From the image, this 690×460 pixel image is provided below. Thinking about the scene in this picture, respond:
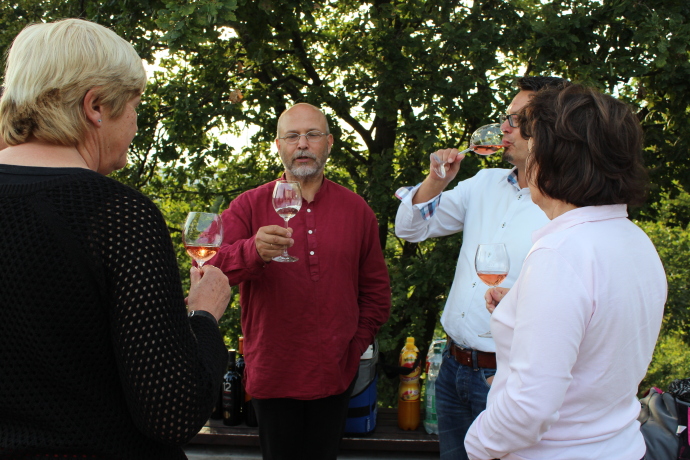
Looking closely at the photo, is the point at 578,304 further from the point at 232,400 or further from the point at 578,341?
the point at 232,400

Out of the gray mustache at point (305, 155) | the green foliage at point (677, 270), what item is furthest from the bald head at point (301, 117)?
the green foliage at point (677, 270)

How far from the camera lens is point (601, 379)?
151 cm

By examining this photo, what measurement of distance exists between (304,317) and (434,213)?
0.81 metres

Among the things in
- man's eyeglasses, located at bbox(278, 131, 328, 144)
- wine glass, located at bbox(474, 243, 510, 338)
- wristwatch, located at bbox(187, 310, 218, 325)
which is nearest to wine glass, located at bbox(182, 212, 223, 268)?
wristwatch, located at bbox(187, 310, 218, 325)

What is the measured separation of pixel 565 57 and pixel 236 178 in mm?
3563

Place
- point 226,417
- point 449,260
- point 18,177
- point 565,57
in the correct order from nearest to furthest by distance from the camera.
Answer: point 18,177 < point 226,417 < point 565,57 < point 449,260

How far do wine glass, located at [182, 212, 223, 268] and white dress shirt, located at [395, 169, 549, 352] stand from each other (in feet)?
3.68

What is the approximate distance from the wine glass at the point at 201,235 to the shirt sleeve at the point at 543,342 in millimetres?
1072

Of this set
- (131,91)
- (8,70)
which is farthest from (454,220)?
(8,70)

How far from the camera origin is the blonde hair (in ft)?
4.15

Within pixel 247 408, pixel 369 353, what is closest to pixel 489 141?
pixel 369 353

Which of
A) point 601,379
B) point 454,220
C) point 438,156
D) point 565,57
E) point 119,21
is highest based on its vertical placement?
point 119,21

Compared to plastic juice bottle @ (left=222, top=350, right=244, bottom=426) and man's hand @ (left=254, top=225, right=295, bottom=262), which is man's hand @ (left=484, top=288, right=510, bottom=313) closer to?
man's hand @ (left=254, top=225, right=295, bottom=262)

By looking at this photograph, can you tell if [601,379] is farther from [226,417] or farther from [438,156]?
[226,417]
